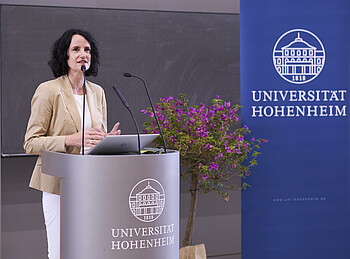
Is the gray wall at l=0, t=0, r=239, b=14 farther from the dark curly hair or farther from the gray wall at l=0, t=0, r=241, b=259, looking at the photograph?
the dark curly hair

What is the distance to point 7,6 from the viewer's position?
3.94 meters

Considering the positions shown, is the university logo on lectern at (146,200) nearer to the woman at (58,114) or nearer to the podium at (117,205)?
the podium at (117,205)

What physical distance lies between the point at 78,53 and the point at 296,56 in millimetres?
2005

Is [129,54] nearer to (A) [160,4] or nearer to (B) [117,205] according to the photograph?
(A) [160,4]

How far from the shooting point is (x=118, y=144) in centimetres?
240

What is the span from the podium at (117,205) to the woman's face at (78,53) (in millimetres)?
634

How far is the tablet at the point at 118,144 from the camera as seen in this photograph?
2.32 metres

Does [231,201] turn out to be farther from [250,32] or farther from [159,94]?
[250,32]

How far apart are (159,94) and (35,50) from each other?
3.33 ft

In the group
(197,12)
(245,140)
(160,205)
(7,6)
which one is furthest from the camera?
(197,12)

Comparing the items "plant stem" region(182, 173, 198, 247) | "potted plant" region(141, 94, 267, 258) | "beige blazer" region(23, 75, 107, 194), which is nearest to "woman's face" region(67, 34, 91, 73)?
"beige blazer" region(23, 75, 107, 194)

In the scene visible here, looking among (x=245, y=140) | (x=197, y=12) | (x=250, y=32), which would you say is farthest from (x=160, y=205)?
(x=197, y=12)

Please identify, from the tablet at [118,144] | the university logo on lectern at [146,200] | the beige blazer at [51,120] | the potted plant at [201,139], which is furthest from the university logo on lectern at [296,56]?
the university logo on lectern at [146,200]

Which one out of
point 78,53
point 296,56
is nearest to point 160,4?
point 296,56
